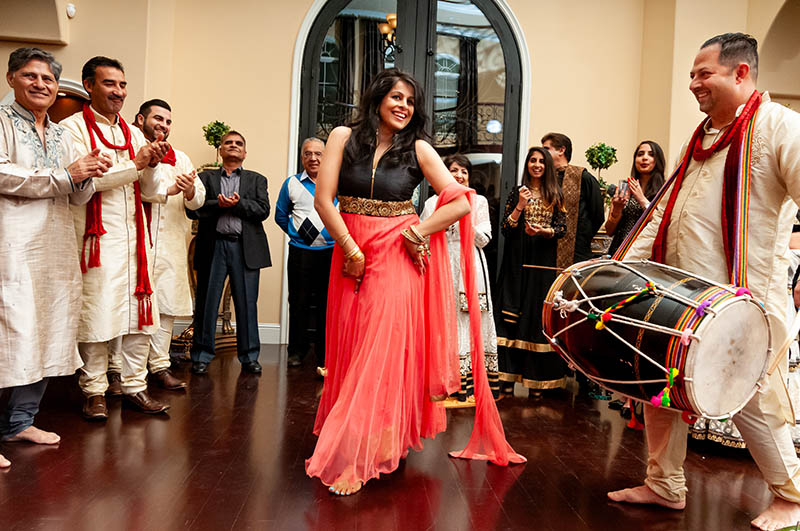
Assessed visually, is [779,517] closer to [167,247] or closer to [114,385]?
[114,385]

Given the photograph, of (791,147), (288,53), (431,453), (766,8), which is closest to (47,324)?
(431,453)

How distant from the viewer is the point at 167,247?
425 centimetres

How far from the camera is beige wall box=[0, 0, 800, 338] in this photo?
18.0ft

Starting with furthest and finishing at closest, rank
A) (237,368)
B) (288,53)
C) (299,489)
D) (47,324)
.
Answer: (288,53), (237,368), (47,324), (299,489)

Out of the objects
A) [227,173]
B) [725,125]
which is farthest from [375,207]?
[227,173]

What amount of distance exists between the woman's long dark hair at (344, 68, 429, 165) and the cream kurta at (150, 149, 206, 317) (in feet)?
6.17

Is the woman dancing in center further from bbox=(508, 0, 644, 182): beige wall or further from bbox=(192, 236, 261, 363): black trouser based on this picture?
bbox=(508, 0, 644, 182): beige wall

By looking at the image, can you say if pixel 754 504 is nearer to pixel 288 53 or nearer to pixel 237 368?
pixel 237 368

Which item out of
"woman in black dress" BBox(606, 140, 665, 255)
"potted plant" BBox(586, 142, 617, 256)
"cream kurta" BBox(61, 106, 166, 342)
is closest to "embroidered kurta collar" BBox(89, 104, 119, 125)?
"cream kurta" BBox(61, 106, 166, 342)

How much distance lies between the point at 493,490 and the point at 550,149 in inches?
107

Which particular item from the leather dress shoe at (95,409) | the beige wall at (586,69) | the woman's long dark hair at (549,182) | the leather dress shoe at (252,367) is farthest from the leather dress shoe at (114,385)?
the beige wall at (586,69)

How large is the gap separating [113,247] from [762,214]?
296 cm

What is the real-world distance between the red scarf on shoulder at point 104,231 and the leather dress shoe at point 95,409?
0.42 metres

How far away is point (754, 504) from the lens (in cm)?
264
